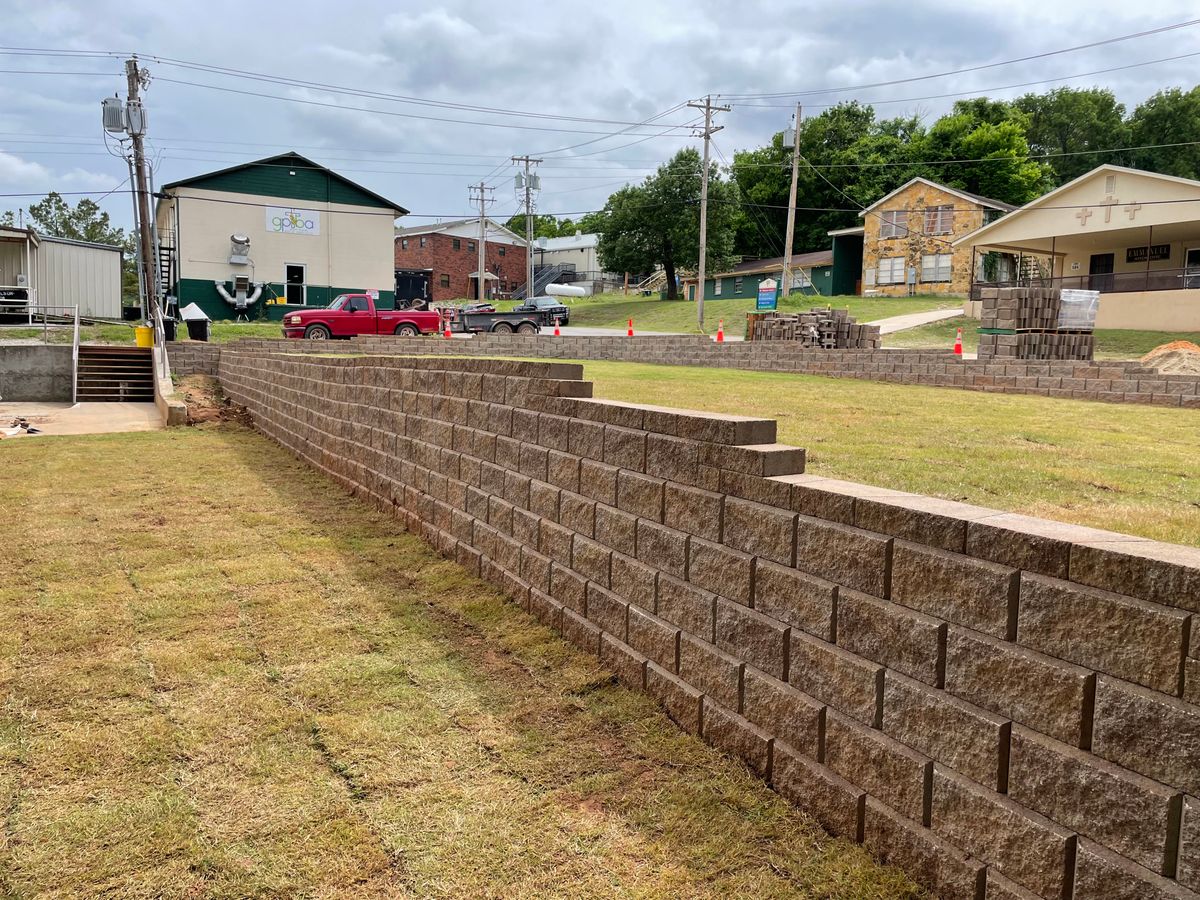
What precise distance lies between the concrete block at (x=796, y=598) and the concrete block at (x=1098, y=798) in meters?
0.73

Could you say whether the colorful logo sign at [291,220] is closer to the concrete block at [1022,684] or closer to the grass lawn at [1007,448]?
the grass lawn at [1007,448]

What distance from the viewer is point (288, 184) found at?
38.1 m

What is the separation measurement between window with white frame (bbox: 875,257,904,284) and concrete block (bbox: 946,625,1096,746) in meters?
48.4

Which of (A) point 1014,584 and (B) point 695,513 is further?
(B) point 695,513

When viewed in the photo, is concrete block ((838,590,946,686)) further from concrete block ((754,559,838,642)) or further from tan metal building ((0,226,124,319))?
tan metal building ((0,226,124,319))

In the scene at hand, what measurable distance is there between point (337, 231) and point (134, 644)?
37428mm

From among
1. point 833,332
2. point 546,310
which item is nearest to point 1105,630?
point 833,332

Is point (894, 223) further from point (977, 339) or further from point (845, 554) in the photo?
point (845, 554)

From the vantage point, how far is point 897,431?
7480mm

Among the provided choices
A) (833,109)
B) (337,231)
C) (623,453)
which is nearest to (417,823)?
(623,453)

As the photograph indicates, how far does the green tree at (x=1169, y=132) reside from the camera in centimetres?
5975

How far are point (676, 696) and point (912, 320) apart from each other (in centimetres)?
3405

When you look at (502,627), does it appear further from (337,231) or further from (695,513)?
(337,231)

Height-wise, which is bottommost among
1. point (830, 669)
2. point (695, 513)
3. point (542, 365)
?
point (830, 669)
